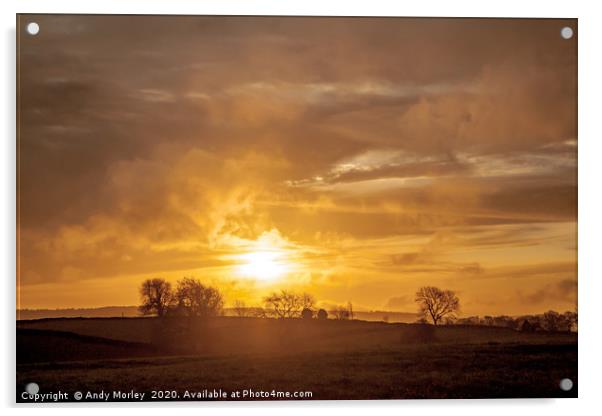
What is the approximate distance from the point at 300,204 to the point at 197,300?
680 mm

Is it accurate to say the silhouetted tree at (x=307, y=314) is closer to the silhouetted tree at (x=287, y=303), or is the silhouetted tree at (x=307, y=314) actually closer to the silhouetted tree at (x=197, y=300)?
the silhouetted tree at (x=287, y=303)

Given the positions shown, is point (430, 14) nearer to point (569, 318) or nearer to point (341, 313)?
point (341, 313)

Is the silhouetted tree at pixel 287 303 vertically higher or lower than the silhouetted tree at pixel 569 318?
higher

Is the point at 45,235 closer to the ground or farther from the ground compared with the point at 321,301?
farther from the ground

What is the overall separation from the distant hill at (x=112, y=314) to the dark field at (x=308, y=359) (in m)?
0.03

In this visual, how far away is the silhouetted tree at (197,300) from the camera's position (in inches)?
148

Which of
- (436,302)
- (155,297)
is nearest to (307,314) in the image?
(436,302)

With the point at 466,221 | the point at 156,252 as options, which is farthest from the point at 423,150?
the point at 156,252

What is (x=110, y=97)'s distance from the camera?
3760mm

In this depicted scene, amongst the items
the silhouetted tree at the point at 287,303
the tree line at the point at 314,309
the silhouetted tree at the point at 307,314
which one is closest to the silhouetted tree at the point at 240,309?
the tree line at the point at 314,309

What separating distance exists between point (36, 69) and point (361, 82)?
1.56 m

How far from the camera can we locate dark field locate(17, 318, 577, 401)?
3.71m

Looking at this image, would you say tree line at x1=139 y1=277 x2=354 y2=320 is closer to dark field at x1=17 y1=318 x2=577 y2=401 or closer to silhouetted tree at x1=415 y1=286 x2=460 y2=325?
dark field at x1=17 y1=318 x2=577 y2=401

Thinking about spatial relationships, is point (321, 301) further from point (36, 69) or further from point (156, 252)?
point (36, 69)
